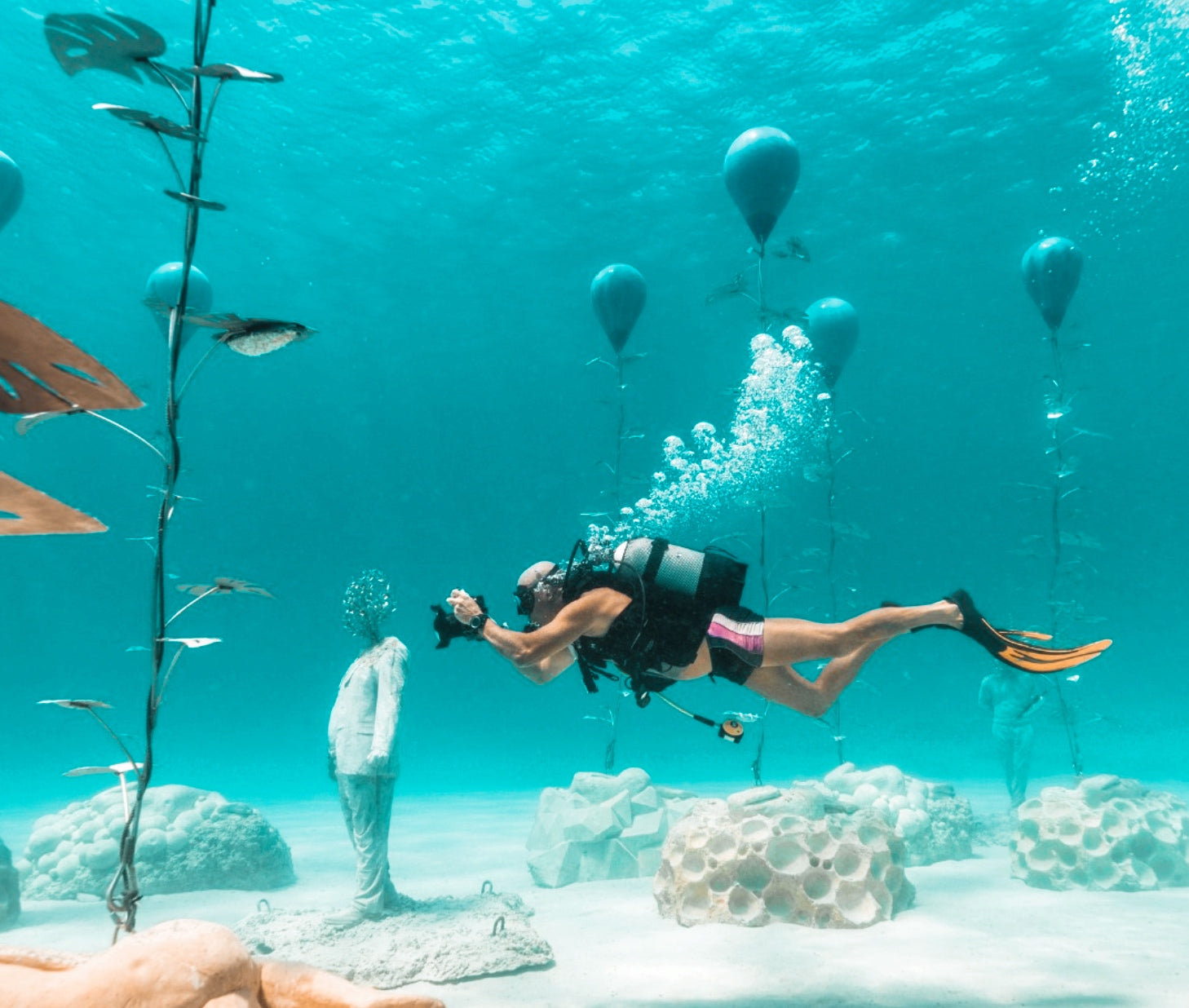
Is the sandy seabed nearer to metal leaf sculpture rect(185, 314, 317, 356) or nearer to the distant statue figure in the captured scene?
the distant statue figure

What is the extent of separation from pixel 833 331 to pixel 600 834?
24.9 ft

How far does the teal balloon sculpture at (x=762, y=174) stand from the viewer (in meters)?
8.66

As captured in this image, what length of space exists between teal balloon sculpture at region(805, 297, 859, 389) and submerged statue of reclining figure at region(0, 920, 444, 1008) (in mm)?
10170

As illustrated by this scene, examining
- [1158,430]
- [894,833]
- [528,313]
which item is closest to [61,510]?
[894,833]

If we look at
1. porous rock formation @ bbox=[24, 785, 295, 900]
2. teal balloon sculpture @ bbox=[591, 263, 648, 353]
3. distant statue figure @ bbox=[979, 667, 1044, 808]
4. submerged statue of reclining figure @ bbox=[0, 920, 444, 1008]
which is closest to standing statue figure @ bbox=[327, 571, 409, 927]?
porous rock formation @ bbox=[24, 785, 295, 900]

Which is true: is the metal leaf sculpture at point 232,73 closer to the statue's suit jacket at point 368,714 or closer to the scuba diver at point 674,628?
→ the scuba diver at point 674,628

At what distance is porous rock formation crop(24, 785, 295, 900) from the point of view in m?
7.74

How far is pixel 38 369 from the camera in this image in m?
1.57

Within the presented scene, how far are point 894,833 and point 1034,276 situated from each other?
743 cm

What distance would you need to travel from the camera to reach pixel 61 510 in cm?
173

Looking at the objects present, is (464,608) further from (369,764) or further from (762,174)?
(762,174)

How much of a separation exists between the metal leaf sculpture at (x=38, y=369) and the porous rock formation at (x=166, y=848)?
301 inches

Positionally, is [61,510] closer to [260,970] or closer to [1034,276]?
[260,970]

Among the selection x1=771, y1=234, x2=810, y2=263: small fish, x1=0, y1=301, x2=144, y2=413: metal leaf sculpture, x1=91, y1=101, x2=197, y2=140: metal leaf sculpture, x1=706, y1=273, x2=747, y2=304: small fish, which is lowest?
x1=0, y1=301, x2=144, y2=413: metal leaf sculpture
